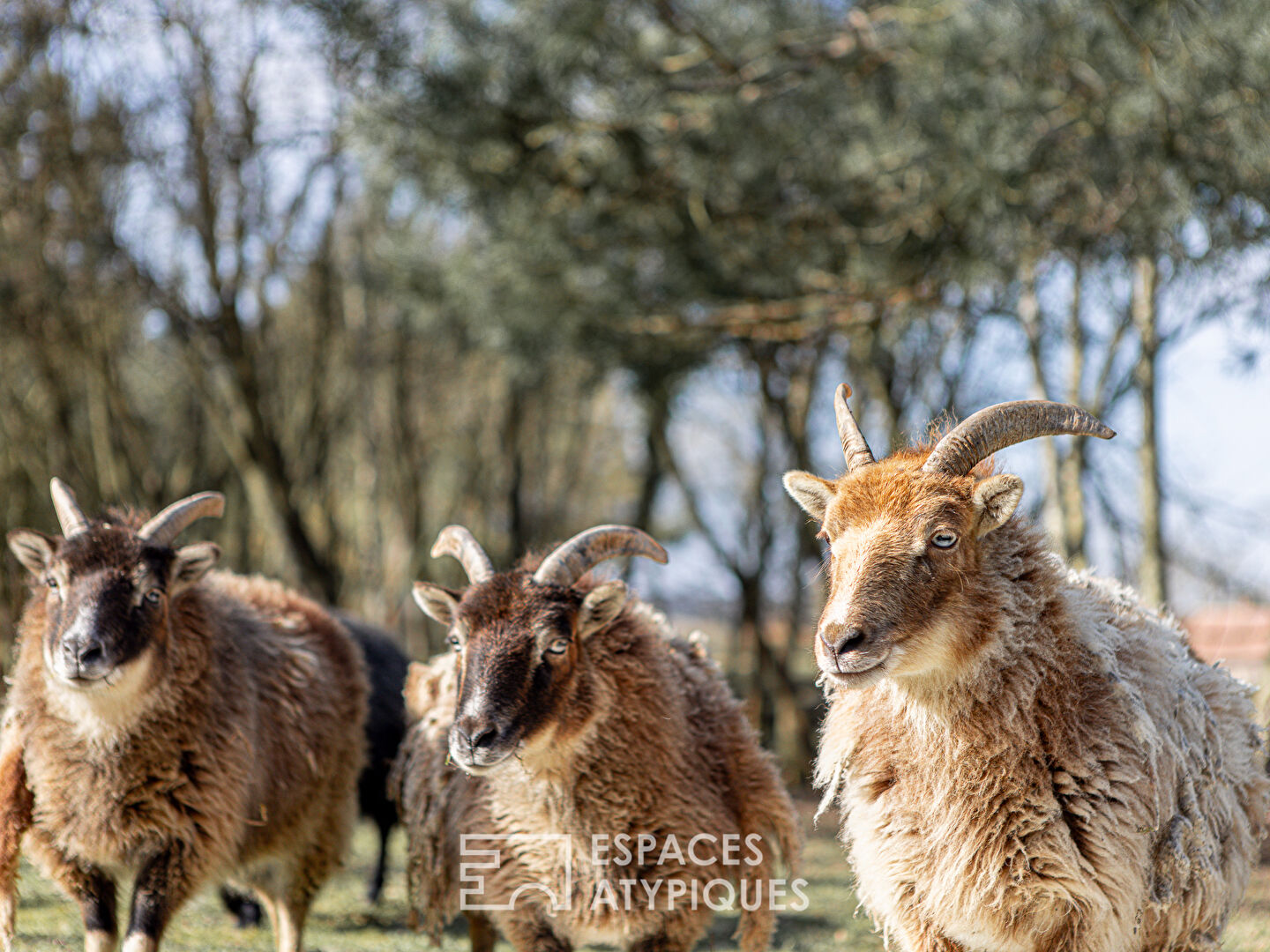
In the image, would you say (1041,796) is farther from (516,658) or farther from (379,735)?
(379,735)

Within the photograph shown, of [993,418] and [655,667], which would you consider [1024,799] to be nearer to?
[993,418]

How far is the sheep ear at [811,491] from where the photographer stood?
15.0 ft

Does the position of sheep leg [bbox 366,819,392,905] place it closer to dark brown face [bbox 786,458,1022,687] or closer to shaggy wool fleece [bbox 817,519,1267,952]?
shaggy wool fleece [bbox 817,519,1267,952]

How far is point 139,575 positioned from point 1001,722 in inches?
162

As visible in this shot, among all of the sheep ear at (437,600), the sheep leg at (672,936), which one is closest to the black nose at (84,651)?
the sheep ear at (437,600)

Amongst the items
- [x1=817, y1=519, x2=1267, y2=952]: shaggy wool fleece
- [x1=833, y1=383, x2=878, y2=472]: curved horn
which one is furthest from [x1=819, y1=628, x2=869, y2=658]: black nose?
[x1=833, y1=383, x2=878, y2=472]: curved horn

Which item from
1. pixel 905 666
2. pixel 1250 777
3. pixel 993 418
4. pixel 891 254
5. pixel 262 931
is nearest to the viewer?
pixel 905 666

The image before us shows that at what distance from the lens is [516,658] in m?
5.12

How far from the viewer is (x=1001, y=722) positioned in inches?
163

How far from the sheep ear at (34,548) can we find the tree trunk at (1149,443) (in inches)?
383

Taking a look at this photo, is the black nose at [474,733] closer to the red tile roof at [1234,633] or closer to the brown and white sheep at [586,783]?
the brown and white sheep at [586,783]

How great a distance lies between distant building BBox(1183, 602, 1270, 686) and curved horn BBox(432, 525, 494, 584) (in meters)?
13.2

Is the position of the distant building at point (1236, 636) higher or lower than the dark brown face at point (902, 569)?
lower

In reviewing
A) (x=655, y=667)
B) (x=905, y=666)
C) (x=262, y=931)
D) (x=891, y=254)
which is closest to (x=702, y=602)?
(x=891, y=254)
